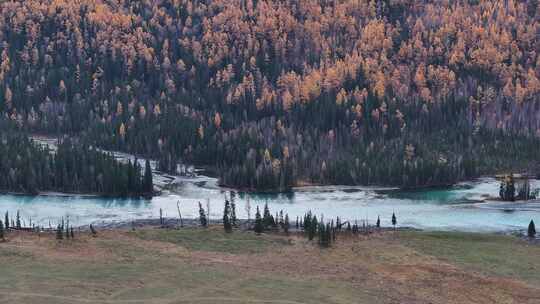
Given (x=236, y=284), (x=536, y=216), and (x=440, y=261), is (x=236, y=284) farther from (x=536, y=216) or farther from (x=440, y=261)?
(x=536, y=216)

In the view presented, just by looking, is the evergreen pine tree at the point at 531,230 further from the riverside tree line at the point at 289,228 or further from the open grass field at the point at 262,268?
the open grass field at the point at 262,268

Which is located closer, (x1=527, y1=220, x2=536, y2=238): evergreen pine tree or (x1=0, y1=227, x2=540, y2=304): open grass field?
(x1=0, y1=227, x2=540, y2=304): open grass field

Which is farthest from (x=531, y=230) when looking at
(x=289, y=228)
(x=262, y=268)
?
(x=262, y=268)

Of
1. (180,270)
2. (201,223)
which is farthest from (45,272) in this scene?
(201,223)

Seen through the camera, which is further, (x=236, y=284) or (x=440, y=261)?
(x=440, y=261)

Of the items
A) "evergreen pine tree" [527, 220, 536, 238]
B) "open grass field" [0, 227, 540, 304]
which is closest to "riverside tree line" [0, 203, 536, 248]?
"evergreen pine tree" [527, 220, 536, 238]

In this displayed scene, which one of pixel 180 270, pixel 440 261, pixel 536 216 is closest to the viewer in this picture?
pixel 180 270

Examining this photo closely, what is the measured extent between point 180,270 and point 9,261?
83.3 feet

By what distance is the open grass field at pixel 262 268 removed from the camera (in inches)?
3689

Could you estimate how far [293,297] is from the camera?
92.6 m

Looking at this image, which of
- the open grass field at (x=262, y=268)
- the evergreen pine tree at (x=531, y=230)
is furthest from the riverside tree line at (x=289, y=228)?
the open grass field at (x=262, y=268)

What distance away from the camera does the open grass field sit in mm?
93700

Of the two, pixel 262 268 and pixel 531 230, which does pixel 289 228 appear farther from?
pixel 531 230

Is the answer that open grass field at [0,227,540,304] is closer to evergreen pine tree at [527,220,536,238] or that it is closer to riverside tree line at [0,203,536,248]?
riverside tree line at [0,203,536,248]
